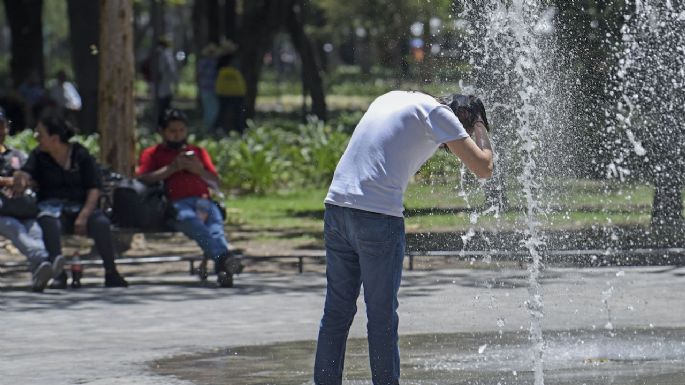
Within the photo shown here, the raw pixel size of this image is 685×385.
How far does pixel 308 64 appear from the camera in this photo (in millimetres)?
32219

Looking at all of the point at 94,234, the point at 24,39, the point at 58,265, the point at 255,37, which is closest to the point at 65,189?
the point at 94,234

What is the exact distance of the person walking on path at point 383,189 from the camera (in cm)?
641

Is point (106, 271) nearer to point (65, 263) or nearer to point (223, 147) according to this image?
point (65, 263)

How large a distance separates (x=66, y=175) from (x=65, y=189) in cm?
14

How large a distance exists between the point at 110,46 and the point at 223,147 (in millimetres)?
5621

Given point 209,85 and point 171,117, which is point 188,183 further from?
point 209,85

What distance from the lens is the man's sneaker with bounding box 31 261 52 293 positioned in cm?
1155

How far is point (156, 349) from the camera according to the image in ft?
29.8

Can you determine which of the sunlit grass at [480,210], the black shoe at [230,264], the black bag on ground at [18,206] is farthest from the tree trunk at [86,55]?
the black shoe at [230,264]

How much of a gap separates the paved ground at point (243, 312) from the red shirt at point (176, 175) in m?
0.69

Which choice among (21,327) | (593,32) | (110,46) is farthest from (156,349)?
(593,32)

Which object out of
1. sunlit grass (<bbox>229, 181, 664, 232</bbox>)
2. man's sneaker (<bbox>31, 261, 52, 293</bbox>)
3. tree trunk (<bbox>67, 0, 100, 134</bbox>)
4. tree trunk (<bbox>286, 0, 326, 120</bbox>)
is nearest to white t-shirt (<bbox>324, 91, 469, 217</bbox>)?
man's sneaker (<bbox>31, 261, 52, 293</bbox>)

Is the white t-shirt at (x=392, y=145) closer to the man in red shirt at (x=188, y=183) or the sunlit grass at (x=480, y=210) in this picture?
the man in red shirt at (x=188, y=183)

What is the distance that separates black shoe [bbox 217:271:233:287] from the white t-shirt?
565cm
